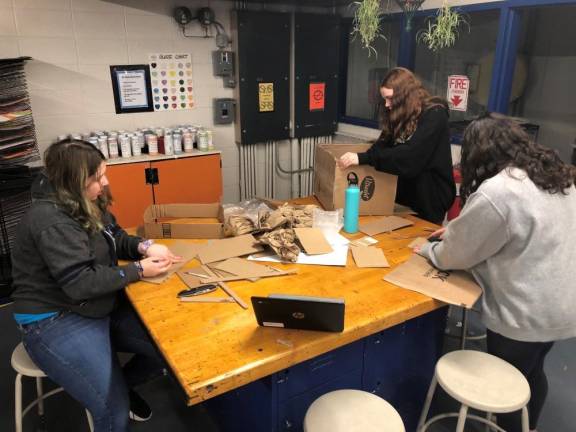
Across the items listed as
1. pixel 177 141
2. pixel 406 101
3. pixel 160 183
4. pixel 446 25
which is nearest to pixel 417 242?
pixel 406 101

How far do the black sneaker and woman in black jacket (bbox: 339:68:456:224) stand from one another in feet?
4.79

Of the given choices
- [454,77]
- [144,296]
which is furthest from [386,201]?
[454,77]

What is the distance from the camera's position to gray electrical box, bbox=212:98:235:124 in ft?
13.4

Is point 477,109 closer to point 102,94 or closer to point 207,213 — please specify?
point 207,213

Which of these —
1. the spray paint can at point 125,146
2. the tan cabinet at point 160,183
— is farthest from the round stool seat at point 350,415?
the spray paint can at point 125,146

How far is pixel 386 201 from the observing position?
2.33m

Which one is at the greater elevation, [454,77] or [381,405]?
[454,77]

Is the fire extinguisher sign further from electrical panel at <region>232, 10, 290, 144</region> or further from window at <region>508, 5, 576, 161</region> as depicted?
electrical panel at <region>232, 10, 290, 144</region>

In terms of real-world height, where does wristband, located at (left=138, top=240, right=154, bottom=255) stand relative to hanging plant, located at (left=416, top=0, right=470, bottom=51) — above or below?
below

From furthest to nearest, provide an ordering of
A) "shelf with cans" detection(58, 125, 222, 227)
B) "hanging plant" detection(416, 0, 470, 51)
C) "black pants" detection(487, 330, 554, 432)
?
"shelf with cans" detection(58, 125, 222, 227) → "hanging plant" detection(416, 0, 470, 51) → "black pants" detection(487, 330, 554, 432)

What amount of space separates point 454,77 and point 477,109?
0.39m

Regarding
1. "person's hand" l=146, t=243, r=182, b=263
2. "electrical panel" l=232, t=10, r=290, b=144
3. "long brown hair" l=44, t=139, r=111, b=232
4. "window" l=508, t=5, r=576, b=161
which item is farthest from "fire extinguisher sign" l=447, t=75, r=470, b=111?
"long brown hair" l=44, t=139, r=111, b=232

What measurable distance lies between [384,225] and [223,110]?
2407mm

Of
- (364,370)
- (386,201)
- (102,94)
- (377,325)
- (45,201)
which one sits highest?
(102,94)
